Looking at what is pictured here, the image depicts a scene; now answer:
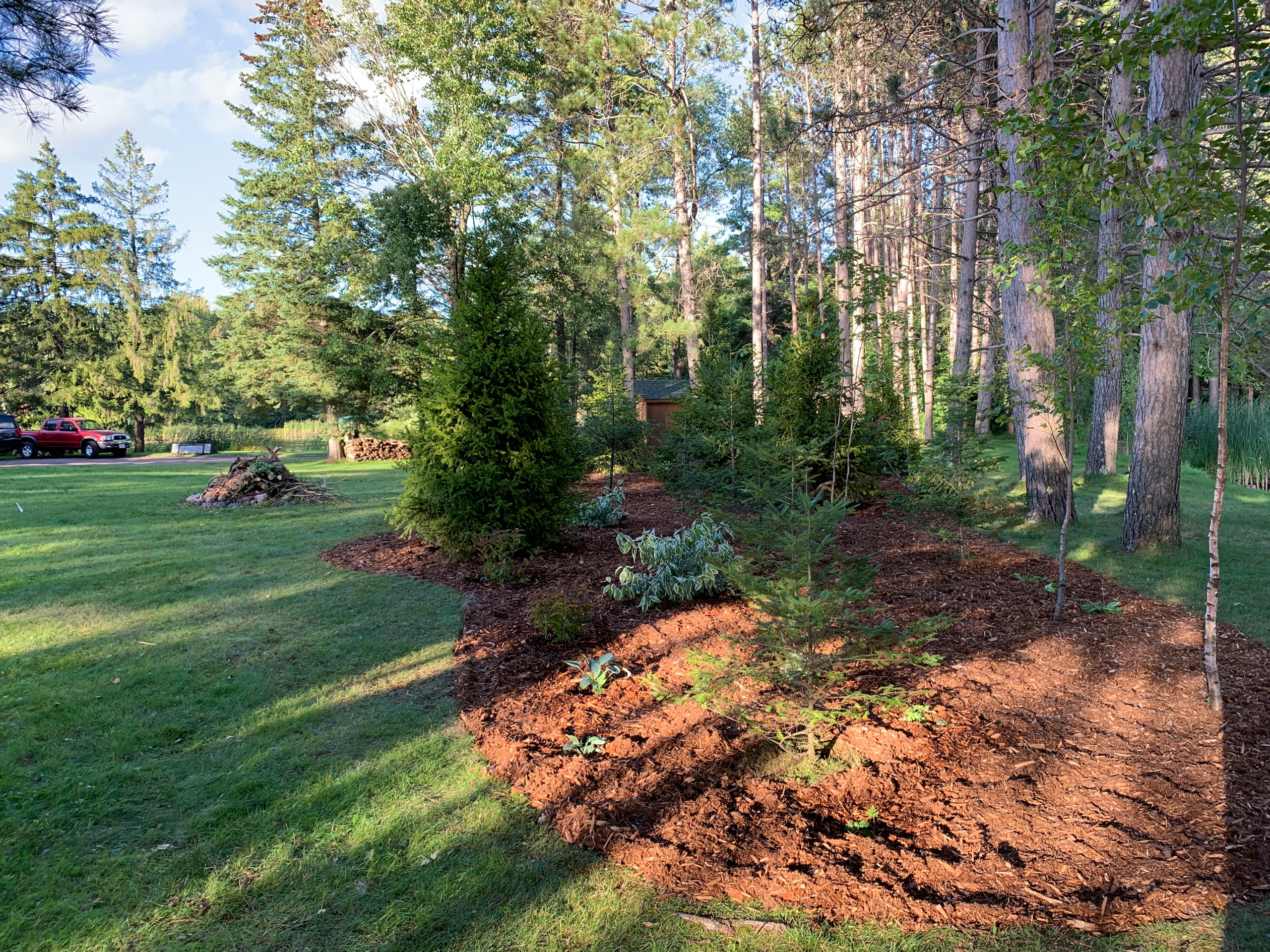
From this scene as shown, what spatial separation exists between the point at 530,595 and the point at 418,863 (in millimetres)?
3453

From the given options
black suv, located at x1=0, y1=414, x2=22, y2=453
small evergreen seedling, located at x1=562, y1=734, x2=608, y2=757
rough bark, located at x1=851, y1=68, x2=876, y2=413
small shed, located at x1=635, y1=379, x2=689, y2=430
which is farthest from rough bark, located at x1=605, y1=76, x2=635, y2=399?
black suv, located at x1=0, y1=414, x2=22, y2=453

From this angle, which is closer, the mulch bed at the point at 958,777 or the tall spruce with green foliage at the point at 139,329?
the mulch bed at the point at 958,777

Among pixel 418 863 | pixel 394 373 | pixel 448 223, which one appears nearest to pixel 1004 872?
pixel 418 863

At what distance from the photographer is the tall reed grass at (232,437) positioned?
31.5 m

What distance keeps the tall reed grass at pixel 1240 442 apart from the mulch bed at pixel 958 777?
10509 millimetres

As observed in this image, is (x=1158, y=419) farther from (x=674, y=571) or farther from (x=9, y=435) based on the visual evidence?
(x=9, y=435)

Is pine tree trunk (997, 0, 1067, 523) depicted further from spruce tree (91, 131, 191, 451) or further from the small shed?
spruce tree (91, 131, 191, 451)

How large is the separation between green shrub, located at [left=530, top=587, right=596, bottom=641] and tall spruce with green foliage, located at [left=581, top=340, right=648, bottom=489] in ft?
19.8

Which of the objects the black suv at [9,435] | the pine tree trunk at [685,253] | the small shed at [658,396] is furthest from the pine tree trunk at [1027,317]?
the black suv at [9,435]

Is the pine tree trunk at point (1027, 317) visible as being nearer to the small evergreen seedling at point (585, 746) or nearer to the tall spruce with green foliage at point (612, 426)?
the tall spruce with green foliage at point (612, 426)

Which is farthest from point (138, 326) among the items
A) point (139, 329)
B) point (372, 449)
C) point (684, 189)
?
point (684, 189)

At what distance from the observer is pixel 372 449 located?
84.2 ft

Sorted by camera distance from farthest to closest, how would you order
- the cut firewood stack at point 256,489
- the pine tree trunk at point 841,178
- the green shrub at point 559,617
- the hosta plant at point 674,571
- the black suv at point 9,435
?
the black suv at point 9,435 → the pine tree trunk at point 841,178 → the cut firewood stack at point 256,489 → the hosta plant at point 674,571 → the green shrub at point 559,617

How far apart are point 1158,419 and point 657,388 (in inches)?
813
